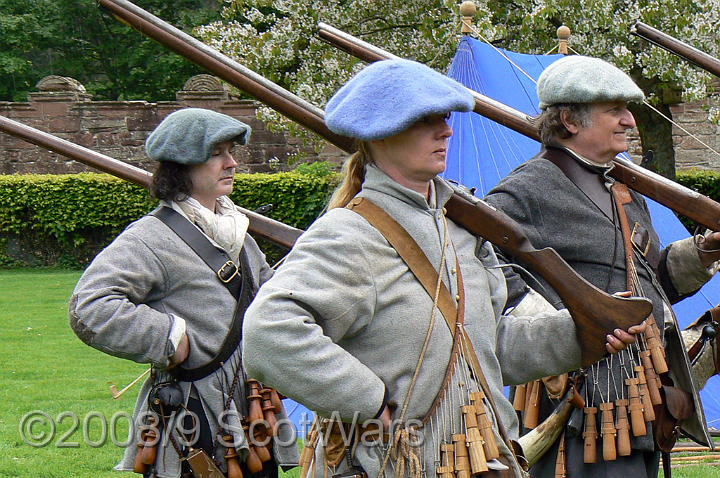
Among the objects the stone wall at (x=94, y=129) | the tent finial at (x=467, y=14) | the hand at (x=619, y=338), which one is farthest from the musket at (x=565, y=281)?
the stone wall at (x=94, y=129)

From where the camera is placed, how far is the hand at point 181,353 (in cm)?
358

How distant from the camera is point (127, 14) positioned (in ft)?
13.2

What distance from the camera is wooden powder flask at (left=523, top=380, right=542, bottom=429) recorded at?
3.75 metres

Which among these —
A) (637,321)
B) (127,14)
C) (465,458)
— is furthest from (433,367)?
(127,14)

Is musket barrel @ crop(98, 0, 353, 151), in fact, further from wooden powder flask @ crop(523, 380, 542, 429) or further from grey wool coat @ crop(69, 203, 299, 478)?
wooden powder flask @ crop(523, 380, 542, 429)

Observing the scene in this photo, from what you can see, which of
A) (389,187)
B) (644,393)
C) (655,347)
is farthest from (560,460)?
(389,187)

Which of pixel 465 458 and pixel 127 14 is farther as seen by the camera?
pixel 127 14

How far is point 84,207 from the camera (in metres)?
15.4

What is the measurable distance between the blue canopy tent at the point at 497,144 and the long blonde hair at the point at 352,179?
372 cm

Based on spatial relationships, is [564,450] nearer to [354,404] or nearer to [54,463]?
[354,404]

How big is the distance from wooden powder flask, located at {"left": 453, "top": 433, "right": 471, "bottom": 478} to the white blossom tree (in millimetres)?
7818

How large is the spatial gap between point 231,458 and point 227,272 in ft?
2.30

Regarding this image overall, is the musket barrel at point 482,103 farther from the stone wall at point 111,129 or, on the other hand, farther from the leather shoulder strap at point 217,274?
the stone wall at point 111,129

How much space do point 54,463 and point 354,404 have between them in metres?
4.23
